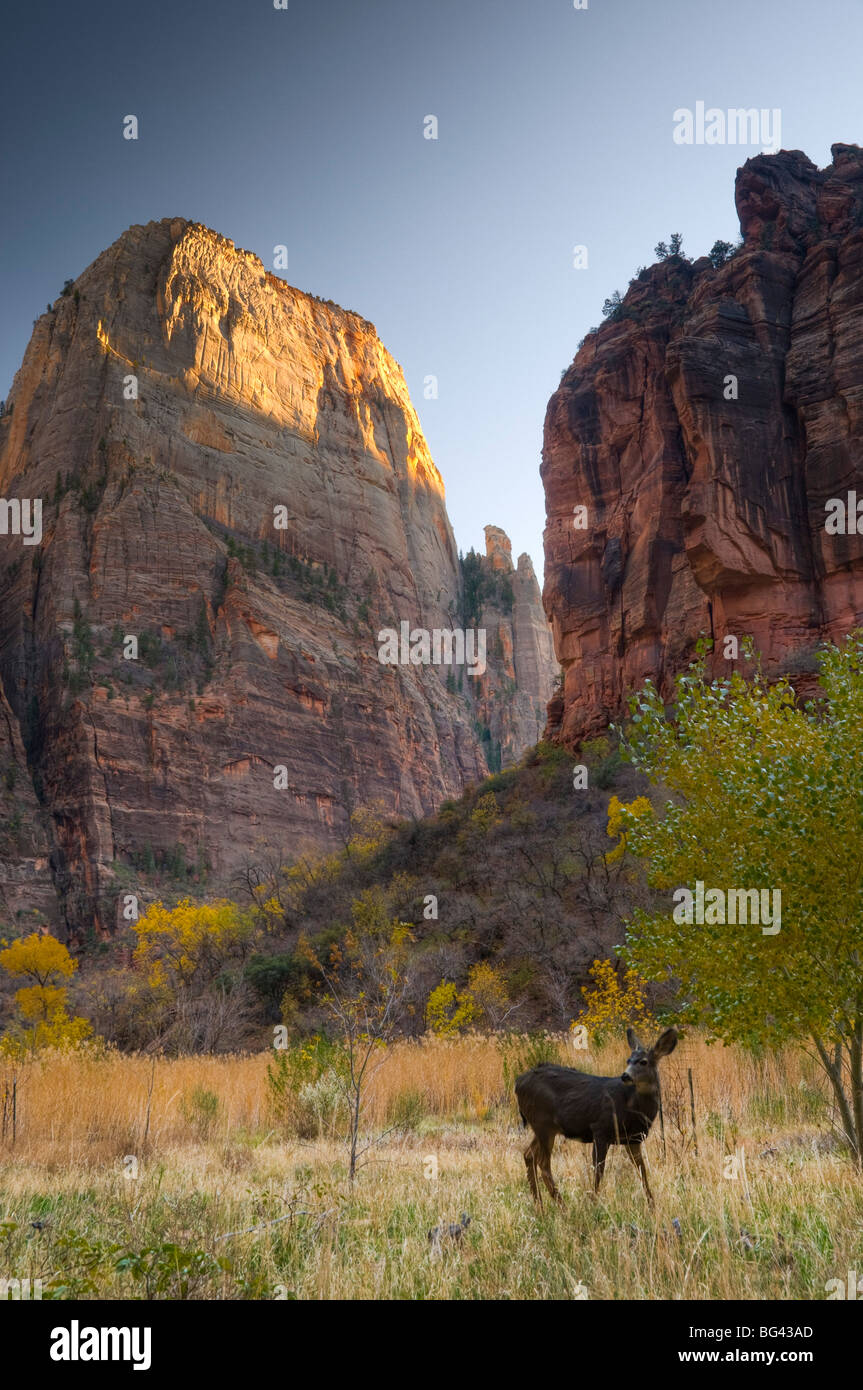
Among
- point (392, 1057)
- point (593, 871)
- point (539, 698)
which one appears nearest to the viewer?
point (392, 1057)

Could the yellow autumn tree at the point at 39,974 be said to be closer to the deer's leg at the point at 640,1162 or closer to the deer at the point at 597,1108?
the deer at the point at 597,1108

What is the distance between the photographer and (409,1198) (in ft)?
19.7

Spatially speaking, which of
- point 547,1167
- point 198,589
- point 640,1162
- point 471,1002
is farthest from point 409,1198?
point 198,589

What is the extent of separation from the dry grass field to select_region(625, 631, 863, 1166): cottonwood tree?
102 cm

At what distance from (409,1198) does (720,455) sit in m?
48.3

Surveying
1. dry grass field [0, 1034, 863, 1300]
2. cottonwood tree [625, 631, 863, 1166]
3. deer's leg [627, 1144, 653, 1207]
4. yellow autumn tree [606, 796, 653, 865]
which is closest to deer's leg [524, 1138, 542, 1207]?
dry grass field [0, 1034, 863, 1300]

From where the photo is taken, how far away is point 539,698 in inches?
5212

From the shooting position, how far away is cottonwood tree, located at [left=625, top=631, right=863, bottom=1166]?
21.9ft

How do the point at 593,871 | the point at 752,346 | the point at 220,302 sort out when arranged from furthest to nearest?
1. the point at 220,302
2. the point at 752,346
3. the point at 593,871

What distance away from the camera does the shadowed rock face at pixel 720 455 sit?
151 feet

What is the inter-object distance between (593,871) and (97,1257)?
27287mm

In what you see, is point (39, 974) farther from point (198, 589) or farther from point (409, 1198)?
point (409, 1198)
